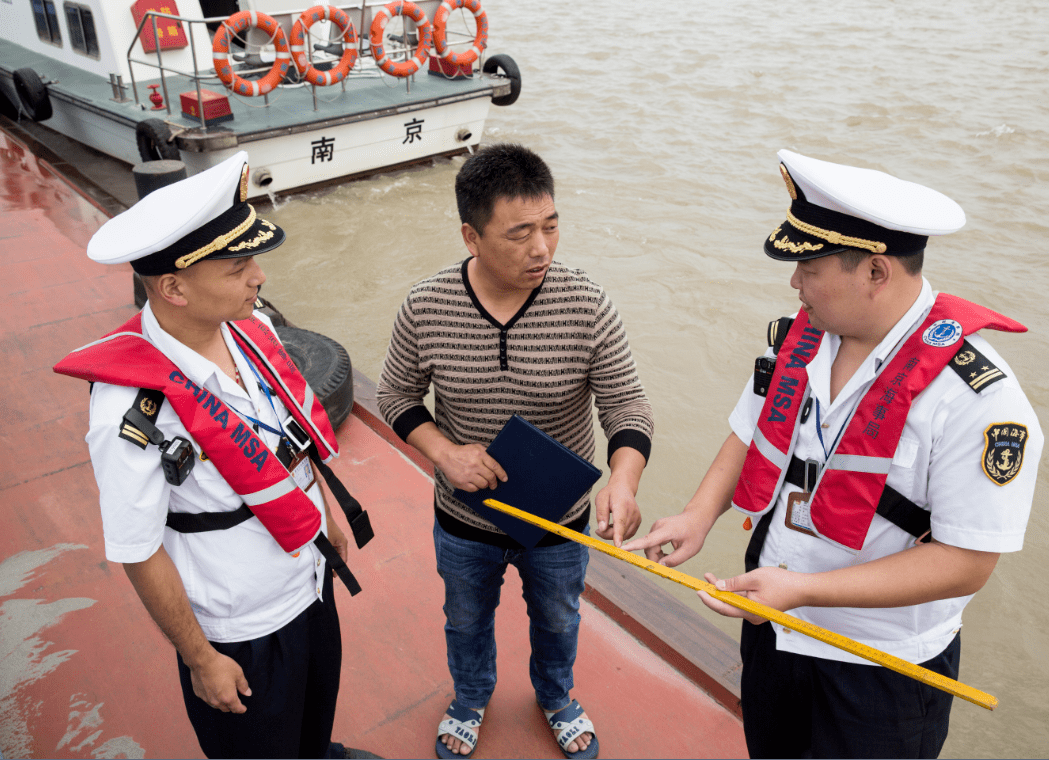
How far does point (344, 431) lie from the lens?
4.02m

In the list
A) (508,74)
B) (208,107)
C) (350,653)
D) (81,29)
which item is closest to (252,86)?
(208,107)

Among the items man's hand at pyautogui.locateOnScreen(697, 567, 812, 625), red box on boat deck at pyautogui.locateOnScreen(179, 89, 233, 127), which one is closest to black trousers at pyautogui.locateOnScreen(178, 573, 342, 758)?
man's hand at pyautogui.locateOnScreen(697, 567, 812, 625)

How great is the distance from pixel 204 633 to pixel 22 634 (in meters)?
1.55

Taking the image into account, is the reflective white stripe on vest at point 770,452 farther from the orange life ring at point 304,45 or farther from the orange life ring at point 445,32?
the orange life ring at point 445,32

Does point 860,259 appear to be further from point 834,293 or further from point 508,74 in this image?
point 508,74

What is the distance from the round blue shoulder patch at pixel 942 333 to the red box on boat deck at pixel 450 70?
8.70 metres

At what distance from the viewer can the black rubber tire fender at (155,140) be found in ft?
22.9

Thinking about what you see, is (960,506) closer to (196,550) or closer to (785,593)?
(785,593)

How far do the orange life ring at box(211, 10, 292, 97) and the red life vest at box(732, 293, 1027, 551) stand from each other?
7.08m

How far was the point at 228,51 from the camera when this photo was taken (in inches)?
283

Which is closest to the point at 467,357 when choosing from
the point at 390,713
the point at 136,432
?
the point at 136,432

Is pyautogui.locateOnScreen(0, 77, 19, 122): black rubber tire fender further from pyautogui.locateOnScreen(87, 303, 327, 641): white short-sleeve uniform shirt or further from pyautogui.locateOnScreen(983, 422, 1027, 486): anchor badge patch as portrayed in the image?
pyautogui.locateOnScreen(983, 422, 1027, 486): anchor badge patch

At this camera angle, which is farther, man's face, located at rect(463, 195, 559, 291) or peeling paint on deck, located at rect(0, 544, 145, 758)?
peeling paint on deck, located at rect(0, 544, 145, 758)

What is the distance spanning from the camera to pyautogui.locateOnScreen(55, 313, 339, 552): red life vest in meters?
1.53
